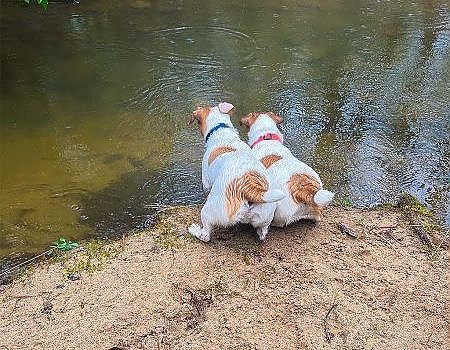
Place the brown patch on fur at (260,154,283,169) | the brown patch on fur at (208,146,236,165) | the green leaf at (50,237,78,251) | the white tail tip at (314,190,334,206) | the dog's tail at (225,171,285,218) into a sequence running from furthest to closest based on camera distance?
1. the brown patch on fur at (208,146,236,165)
2. the brown patch on fur at (260,154,283,169)
3. the green leaf at (50,237,78,251)
4. the white tail tip at (314,190,334,206)
5. the dog's tail at (225,171,285,218)

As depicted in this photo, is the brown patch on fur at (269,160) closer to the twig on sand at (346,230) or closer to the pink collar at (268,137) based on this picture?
the pink collar at (268,137)

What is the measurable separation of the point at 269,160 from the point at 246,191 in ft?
2.14

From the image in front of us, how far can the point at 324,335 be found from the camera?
3131 millimetres

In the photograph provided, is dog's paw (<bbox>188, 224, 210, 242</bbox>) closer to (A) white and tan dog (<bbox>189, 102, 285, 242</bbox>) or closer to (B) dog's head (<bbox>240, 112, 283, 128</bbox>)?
(A) white and tan dog (<bbox>189, 102, 285, 242</bbox>)

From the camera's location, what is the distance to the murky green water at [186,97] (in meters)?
4.75

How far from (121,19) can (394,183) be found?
5630mm

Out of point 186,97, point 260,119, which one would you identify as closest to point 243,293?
point 260,119

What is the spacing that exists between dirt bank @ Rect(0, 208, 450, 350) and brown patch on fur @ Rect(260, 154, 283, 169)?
0.52 m

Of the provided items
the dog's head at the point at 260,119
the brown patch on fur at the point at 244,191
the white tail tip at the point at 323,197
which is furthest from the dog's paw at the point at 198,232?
the dog's head at the point at 260,119

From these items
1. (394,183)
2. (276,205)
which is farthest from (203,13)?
(276,205)

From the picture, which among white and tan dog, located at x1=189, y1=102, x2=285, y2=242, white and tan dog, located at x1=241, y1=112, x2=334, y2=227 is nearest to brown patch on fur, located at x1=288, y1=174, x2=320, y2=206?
white and tan dog, located at x1=241, y1=112, x2=334, y2=227

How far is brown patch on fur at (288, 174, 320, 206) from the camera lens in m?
3.87

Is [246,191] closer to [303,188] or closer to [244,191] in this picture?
[244,191]

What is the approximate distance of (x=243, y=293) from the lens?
344cm
